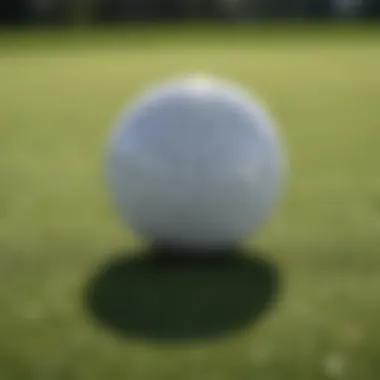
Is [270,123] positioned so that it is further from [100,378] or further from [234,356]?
[100,378]

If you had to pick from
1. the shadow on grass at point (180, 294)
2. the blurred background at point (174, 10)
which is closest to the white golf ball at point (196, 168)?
the shadow on grass at point (180, 294)

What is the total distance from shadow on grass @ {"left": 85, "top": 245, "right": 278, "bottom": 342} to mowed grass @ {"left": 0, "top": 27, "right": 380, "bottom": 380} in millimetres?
90

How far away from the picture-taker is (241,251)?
18.6 feet

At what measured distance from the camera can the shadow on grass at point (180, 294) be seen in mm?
4668

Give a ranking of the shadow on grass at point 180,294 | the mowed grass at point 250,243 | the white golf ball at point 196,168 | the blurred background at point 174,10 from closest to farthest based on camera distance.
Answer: the mowed grass at point 250,243, the shadow on grass at point 180,294, the white golf ball at point 196,168, the blurred background at point 174,10

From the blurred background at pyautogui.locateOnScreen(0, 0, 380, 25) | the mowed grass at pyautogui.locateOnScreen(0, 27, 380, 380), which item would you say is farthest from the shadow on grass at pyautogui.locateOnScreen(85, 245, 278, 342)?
the blurred background at pyautogui.locateOnScreen(0, 0, 380, 25)

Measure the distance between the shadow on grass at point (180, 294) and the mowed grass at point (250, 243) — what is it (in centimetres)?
9

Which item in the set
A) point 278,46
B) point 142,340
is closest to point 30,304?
point 142,340

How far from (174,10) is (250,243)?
2324cm

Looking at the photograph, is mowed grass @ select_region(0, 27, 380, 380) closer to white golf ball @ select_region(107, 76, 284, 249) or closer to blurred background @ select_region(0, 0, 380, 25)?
white golf ball @ select_region(107, 76, 284, 249)

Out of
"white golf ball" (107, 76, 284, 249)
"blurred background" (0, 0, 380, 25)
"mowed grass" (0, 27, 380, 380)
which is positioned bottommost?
"blurred background" (0, 0, 380, 25)

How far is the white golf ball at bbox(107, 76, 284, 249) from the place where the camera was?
5.21 m

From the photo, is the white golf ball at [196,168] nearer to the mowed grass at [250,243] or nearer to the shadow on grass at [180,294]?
the shadow on grass at [180,294]

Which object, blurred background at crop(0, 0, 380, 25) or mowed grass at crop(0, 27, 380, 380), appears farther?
blurred background at crop(0, 0, 380, 25)
